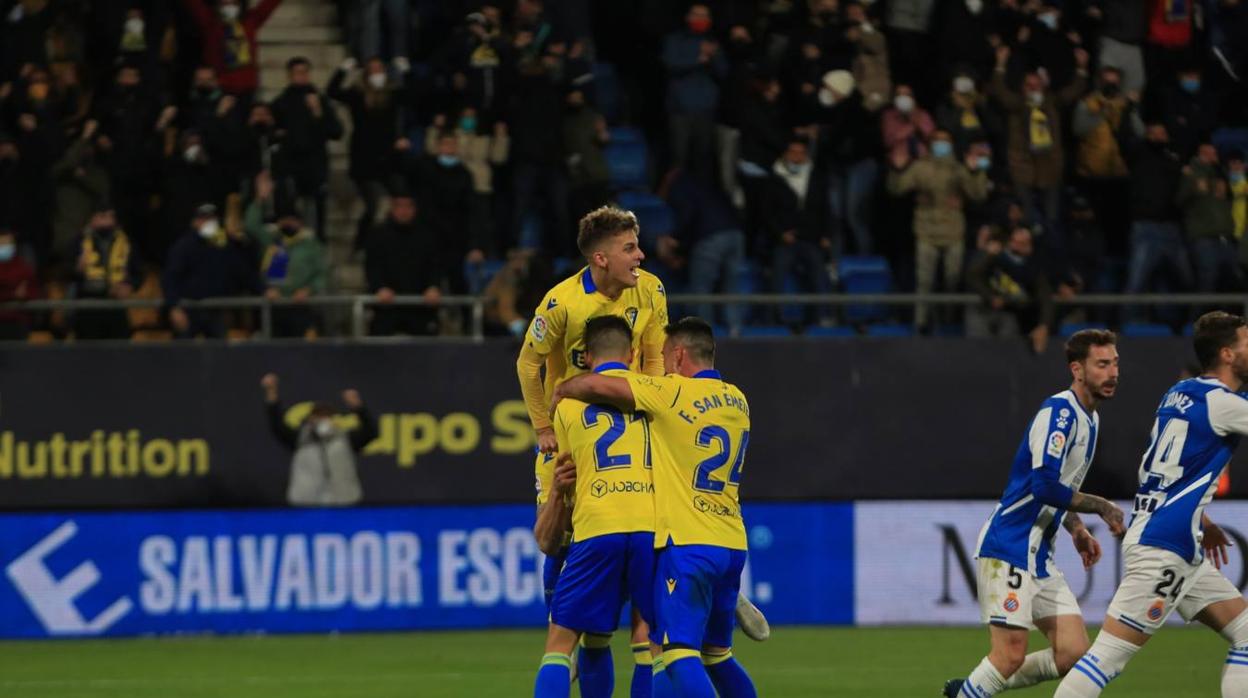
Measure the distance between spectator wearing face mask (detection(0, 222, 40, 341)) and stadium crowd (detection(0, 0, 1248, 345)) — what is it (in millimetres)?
25

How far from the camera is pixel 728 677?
9.67 meters

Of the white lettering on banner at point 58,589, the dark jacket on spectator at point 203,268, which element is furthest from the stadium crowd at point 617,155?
the white lettering on banner at point 58,589

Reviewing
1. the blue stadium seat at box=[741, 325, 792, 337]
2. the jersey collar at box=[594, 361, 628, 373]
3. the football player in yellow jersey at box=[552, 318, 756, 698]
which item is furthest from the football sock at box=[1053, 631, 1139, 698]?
the blue stadium seat at box=[741, 325, 792, 337]

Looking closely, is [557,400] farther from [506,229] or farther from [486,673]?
[506,229]

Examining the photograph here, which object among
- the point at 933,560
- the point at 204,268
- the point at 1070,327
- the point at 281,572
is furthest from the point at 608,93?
the point at 281,572

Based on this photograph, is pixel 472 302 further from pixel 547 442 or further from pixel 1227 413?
pixel 1227 413

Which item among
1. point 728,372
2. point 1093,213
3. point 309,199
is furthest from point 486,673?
point 1093,213

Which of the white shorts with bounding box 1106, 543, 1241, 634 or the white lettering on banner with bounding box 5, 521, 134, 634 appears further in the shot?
the white lettering on banner with bounding box 5, 521, 134, 634

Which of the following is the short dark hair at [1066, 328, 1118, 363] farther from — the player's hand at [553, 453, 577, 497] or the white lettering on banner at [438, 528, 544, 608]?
the white lettering on banner at [438, 528, 544, 608]

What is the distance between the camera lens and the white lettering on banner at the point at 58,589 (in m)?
17.4

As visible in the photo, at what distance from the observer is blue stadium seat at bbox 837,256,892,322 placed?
19.0m

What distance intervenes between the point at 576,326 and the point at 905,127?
31.7 feet

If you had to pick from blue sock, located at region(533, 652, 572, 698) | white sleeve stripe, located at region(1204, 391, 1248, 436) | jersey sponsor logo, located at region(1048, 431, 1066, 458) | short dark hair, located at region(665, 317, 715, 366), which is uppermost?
short dark hair, located at region(665, 317, 715, 366)

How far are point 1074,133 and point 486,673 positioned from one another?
881 centimetres
